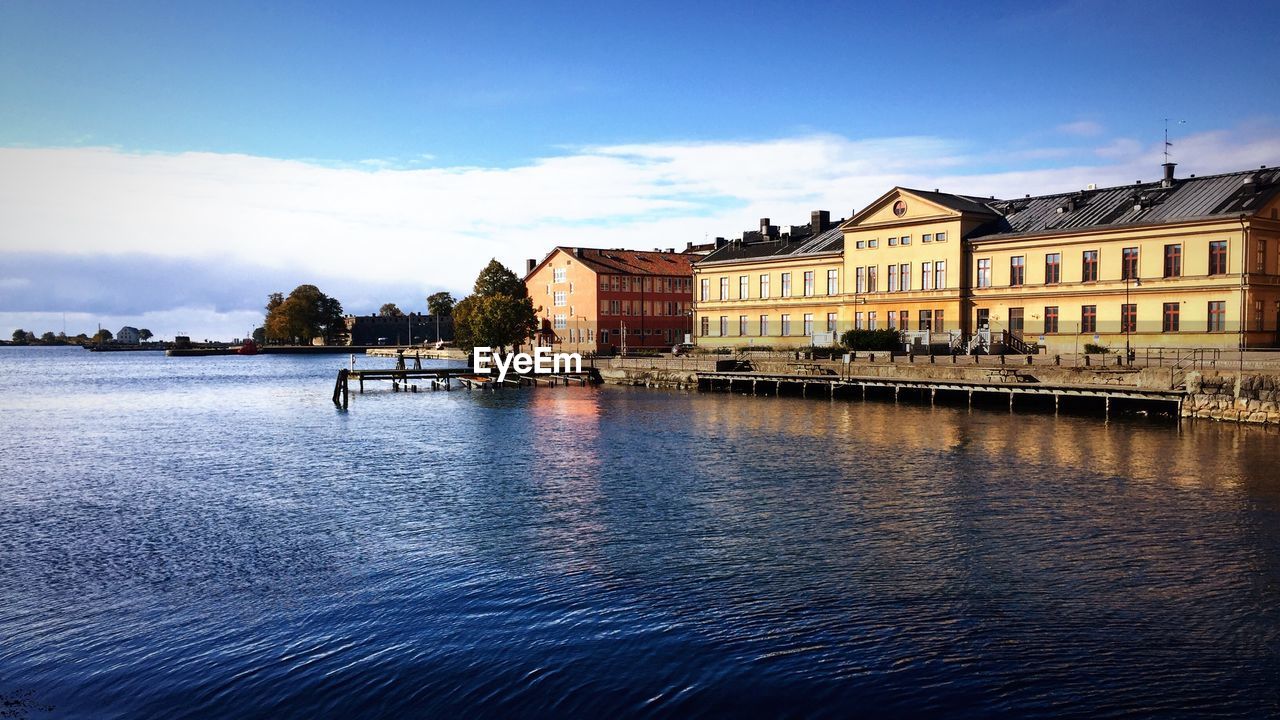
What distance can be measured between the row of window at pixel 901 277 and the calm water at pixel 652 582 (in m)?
31.5

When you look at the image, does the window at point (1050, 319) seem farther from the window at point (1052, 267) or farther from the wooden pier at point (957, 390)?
the wooden pier at point (957, 390)

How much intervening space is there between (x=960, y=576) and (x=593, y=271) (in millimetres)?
87359

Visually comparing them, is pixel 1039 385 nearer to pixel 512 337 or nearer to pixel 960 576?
pixel 960 576

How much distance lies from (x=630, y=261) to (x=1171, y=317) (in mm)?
63923

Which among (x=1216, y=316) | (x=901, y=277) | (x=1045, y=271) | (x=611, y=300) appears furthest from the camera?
(x=611, y=300)

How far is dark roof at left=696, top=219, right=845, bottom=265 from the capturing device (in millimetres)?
79438

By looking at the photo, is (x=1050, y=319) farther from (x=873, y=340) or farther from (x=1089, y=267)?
(x=873, y=340)

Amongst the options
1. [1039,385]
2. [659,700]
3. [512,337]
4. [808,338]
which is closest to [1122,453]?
[1039,385]

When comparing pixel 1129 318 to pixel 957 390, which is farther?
pixel 1129 318

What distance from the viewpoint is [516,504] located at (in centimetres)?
2692

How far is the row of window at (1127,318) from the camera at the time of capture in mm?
55062

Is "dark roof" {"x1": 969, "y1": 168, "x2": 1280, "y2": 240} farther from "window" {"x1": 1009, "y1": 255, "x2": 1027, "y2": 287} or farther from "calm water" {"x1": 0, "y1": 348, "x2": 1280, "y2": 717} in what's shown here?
"calm water" {"x1": 0, "y1": 348, "x2": 1280, "y2": 717}

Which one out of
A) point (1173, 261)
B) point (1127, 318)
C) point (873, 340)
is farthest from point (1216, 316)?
point (873, 340)

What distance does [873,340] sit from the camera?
66750 millimetres
